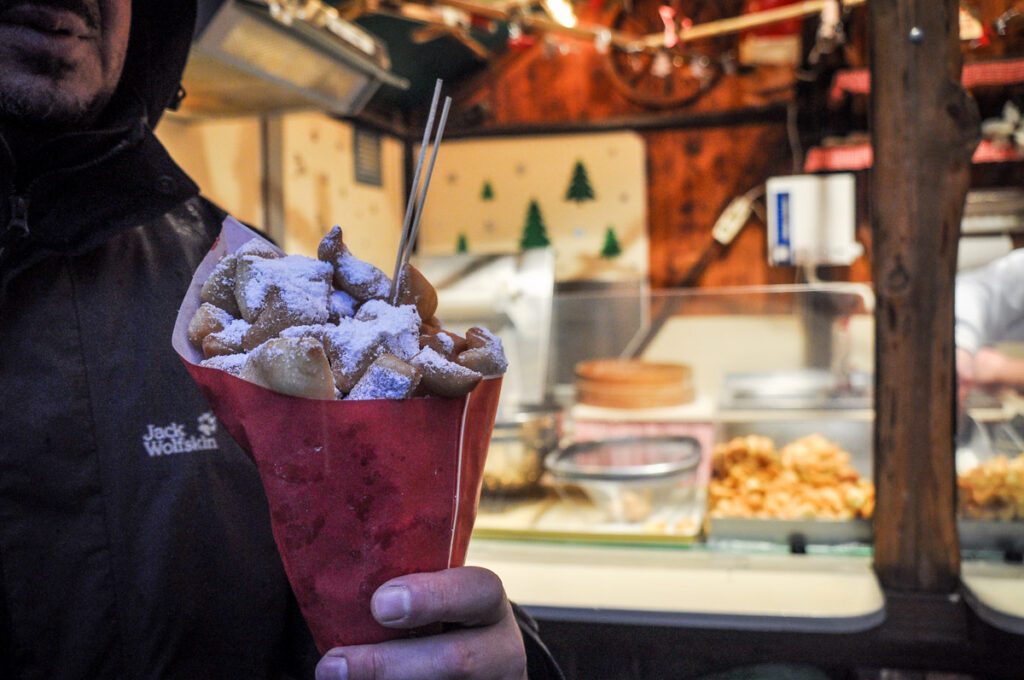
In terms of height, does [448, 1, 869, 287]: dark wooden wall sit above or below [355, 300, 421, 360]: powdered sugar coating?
above

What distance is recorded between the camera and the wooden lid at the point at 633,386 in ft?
10.9

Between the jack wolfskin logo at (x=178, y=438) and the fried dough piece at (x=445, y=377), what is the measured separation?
690mm

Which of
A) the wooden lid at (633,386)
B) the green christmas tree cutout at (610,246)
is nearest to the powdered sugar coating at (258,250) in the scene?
the wooden lid at (633,386)

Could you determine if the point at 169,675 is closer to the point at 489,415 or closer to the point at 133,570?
the point at 133,570

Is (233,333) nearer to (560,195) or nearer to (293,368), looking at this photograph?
(293,368)

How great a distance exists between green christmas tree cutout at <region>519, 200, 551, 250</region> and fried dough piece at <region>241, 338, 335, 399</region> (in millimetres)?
5478

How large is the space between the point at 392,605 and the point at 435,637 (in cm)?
7

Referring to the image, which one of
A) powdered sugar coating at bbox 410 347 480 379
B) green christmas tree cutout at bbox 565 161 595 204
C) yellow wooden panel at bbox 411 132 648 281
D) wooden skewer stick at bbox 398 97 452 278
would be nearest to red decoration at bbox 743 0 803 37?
yellow wooden panel at bbox 411 132 648 281

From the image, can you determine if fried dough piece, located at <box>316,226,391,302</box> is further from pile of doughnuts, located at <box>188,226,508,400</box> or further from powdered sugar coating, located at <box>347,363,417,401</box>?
powdered sugar coating, located at <box>347,363,417,401</box>

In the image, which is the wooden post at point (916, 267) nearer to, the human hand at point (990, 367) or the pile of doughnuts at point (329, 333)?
the human hand at point (990, 367)

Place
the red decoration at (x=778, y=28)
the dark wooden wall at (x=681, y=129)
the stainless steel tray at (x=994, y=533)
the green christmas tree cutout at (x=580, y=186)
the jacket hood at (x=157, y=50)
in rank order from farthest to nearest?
the green christmas tree cutout at (x=580, y=186), the dark wooden wall at (x=681, y=129), the red decoration at (x=778, y=28), the stainless steel tray at (x=994, y=533), the jacket hood at (x=157, y=50)

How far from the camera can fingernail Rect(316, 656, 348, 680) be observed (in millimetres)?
835

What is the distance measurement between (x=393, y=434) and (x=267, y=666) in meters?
0.78

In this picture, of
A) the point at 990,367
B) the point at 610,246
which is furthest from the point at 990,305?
the point at 610,246
